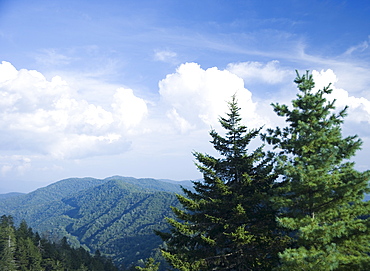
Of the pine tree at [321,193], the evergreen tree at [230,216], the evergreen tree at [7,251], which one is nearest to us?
the pine tree at [321,193]

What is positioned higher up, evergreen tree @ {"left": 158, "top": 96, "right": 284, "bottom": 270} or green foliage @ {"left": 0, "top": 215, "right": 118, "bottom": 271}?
evergreen tree @ {"left": 158, "top": 96, "right": 284, "bottom": 270}

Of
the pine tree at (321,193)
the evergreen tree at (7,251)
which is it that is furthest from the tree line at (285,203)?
the evergreen tree at (7,251)

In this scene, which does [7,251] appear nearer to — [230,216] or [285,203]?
[230,216]

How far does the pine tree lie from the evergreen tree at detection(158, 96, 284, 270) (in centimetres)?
175

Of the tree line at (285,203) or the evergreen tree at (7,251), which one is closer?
the tree line at (285,203)

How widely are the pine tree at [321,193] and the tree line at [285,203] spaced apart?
40mm

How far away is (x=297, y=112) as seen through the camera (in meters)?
12.7

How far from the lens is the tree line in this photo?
34.8ft

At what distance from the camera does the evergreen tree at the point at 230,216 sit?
44.0 feet

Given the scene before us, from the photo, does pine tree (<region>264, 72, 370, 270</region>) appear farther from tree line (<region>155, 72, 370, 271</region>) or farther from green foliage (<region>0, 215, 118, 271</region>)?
green foliage (<region>0, 215, 118, 271</region>)

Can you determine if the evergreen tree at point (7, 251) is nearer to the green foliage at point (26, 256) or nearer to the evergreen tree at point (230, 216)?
the green foliage at point (26, 256)

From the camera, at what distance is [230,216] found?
48.2 ft

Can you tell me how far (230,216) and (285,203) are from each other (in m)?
4.05

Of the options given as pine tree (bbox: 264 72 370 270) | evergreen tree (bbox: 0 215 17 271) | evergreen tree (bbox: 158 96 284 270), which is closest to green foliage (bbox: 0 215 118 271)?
evergreen tree (bbox: 0 215 17 271)
